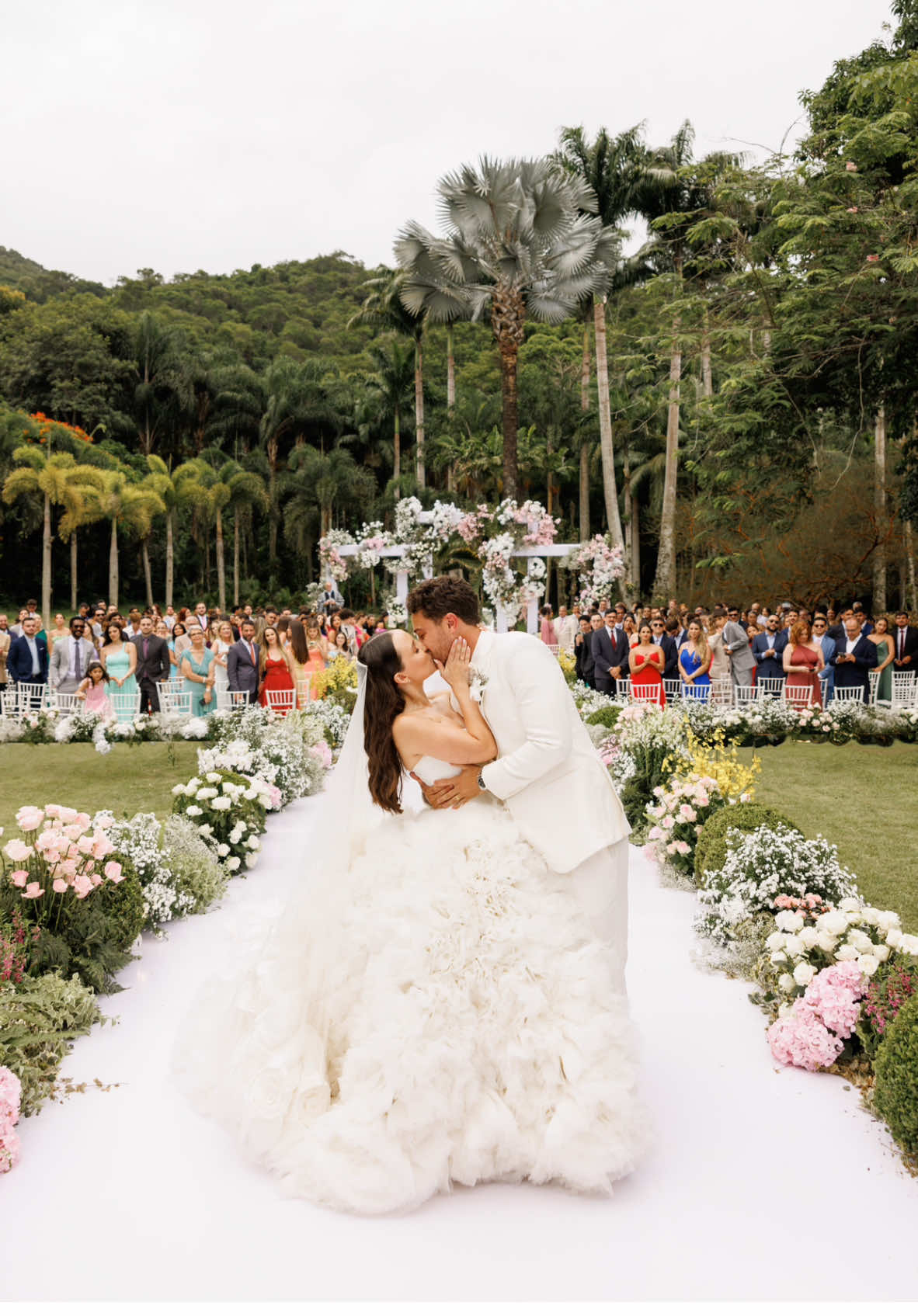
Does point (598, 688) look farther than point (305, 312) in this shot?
No

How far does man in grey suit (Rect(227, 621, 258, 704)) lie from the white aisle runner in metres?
8.20

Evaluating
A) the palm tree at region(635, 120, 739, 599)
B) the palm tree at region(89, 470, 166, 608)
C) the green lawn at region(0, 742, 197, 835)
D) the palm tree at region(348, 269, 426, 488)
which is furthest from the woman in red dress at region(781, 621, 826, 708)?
the palm tree at region(89, 470, 166, 608)

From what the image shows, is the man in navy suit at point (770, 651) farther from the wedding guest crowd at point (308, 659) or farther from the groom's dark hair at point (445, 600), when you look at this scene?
the groom's dark hair at point (445, 600)

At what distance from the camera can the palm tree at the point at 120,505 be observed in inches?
1390

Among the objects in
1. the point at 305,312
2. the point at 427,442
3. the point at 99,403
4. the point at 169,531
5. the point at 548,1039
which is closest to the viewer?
the point at 548,1039

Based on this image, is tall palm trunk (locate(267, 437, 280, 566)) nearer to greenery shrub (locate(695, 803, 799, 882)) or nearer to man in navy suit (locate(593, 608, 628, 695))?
man in navy suit (locate(593, 608, 628, 695))

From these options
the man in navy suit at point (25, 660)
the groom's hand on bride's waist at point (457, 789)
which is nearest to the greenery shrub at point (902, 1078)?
the groom's hand on bride's waist at point (457, 789)

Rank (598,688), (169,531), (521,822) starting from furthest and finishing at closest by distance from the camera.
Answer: (169,531)
(598,688)
(521,822)

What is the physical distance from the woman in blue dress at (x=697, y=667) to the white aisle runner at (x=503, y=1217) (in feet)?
28.5

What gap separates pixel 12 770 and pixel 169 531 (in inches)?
1179

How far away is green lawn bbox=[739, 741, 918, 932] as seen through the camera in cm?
631

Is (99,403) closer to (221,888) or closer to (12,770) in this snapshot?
(12,770)

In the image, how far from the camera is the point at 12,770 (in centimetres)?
1068

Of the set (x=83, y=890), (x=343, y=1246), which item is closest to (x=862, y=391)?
(x=83, y=890)
